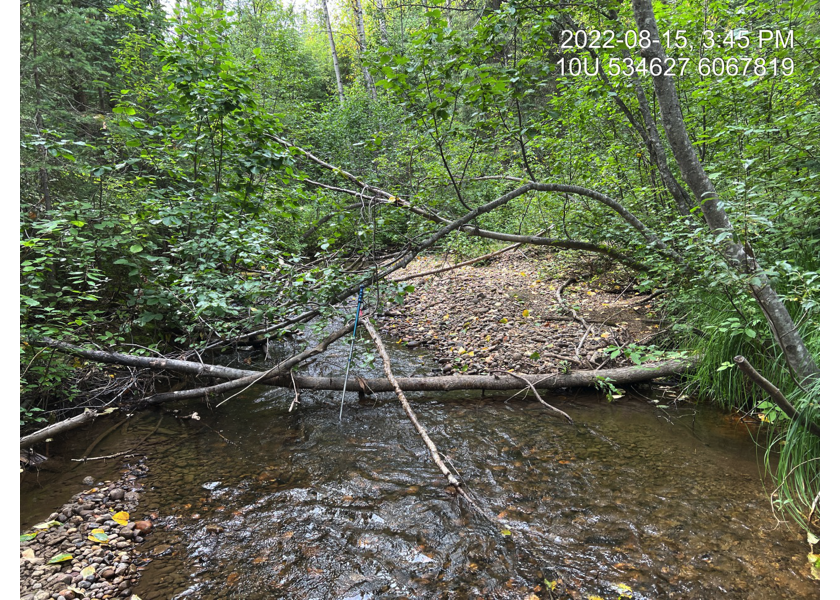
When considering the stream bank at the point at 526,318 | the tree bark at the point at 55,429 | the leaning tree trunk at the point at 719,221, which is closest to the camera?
the leaning tree trunk at the point at 719,221

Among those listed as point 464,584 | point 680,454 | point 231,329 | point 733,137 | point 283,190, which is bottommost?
point 464,584

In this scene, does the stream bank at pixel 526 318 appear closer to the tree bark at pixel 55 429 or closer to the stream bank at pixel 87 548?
the stream bank at pixel 87 548

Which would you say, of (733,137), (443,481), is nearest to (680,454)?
(443,481)

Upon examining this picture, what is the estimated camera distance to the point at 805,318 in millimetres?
3254

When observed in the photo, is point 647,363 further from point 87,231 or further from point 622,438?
point 87,231

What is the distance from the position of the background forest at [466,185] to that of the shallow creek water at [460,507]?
0.61 m

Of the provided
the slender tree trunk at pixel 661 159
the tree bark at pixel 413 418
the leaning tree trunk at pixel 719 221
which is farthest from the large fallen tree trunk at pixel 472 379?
the slender tree trunk at pixel 661 159

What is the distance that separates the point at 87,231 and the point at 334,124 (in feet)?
36.3

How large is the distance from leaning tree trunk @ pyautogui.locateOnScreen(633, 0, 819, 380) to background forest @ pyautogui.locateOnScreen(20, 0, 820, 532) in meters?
0.02

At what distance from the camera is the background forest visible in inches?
135

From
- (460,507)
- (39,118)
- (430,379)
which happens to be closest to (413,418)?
(460,507)

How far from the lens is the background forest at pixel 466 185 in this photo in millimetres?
3436

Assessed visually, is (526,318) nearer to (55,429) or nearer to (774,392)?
(774,392)

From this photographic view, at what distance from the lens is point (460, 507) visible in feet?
11.2
